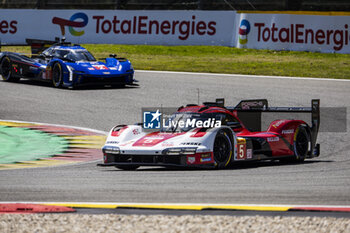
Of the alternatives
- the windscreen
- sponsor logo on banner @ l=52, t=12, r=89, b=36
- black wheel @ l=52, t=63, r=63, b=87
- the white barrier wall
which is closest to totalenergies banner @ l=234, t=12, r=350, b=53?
the white barrier wall

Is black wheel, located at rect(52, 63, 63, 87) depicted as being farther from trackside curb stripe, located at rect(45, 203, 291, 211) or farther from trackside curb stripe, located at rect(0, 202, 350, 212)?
trackside curb stripe, located at rect(45, 203, 291, 211)

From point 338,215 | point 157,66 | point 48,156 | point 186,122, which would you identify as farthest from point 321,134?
point 157,66

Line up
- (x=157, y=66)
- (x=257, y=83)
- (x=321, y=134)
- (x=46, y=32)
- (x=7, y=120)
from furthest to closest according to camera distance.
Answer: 1. (x=46, y=32)
2. (x=157, y=66)
3. (x=257, y=83)
4. (x=7, y=120)
5. (x=321, y=134)

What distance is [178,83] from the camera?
2152cm

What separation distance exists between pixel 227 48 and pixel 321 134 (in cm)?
1413

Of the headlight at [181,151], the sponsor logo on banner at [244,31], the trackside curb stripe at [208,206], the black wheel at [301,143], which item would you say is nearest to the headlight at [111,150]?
the headlight at [181,151]

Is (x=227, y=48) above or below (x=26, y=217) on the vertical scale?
above

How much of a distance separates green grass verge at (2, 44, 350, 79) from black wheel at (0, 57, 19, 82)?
16.5ft

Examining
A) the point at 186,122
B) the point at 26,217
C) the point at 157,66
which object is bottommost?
the point at 26,217

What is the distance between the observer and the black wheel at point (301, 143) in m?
12.0

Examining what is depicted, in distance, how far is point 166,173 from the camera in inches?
396

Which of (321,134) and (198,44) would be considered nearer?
(321,134)

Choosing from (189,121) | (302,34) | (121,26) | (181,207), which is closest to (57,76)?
(121,26)

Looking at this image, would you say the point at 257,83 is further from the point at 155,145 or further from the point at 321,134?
the point at 155,145
